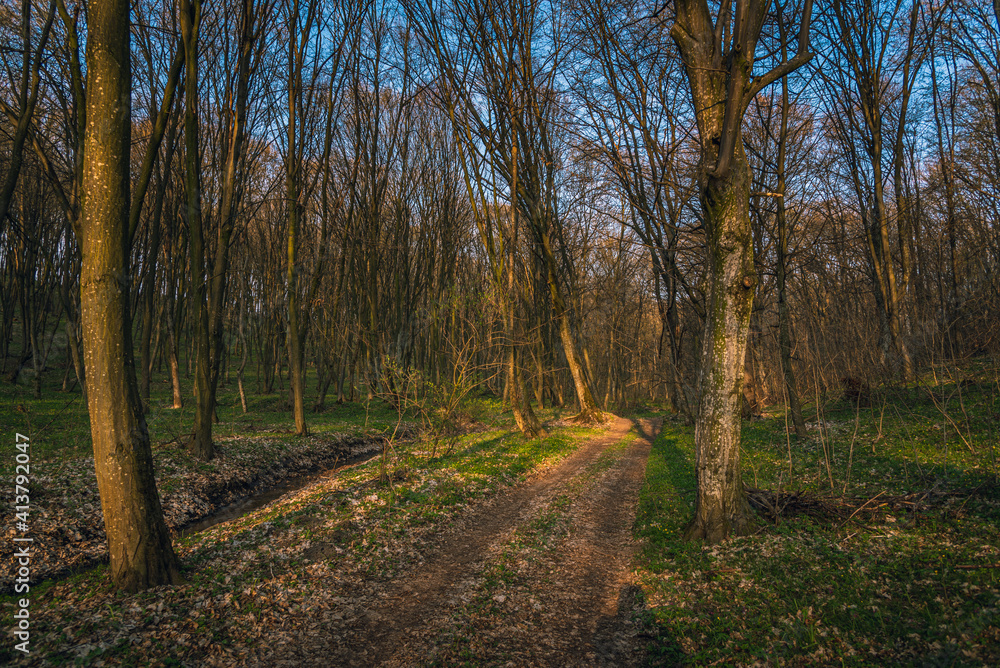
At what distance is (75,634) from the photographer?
163 inches

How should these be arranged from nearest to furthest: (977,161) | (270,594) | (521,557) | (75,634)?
1. (75,634)
2. (270,594)
3. (521,557)
4. (977,161)

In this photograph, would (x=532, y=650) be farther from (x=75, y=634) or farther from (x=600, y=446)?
(x=600, y=446)

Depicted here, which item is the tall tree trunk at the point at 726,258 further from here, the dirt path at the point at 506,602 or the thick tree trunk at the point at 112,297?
the thick tree trunk at the point at 112,297

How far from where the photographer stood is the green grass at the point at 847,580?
3709 mm

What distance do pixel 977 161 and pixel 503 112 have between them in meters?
18.5

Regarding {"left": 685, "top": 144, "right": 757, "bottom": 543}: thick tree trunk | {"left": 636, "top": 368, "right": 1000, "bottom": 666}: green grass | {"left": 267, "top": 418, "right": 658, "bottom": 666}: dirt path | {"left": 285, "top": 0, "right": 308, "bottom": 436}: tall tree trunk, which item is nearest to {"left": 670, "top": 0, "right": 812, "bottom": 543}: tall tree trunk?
{"left": 685, "top": 144, "right": 757, "bottom": 543}: thick tree trunk

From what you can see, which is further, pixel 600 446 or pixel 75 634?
pixel 600 446

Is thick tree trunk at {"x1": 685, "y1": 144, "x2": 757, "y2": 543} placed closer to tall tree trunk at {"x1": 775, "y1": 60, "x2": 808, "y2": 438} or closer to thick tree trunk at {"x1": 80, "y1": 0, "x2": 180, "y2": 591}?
tall tree trunk at {"x1": 775, "y1": 60, "x2": 808, "y2": 438}

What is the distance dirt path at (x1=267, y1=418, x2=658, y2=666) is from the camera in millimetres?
4258

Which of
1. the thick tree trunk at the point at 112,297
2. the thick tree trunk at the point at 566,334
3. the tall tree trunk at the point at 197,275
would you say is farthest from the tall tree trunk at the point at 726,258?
the thick tree trunk at the point at 566,334

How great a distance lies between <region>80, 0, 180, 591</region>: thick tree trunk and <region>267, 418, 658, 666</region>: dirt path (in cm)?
234

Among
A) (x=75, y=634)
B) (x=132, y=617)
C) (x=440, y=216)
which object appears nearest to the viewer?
(x=75, y=634)

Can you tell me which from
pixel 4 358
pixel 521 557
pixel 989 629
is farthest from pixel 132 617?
pixel 4 358

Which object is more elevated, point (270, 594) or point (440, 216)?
point (440, 216)
